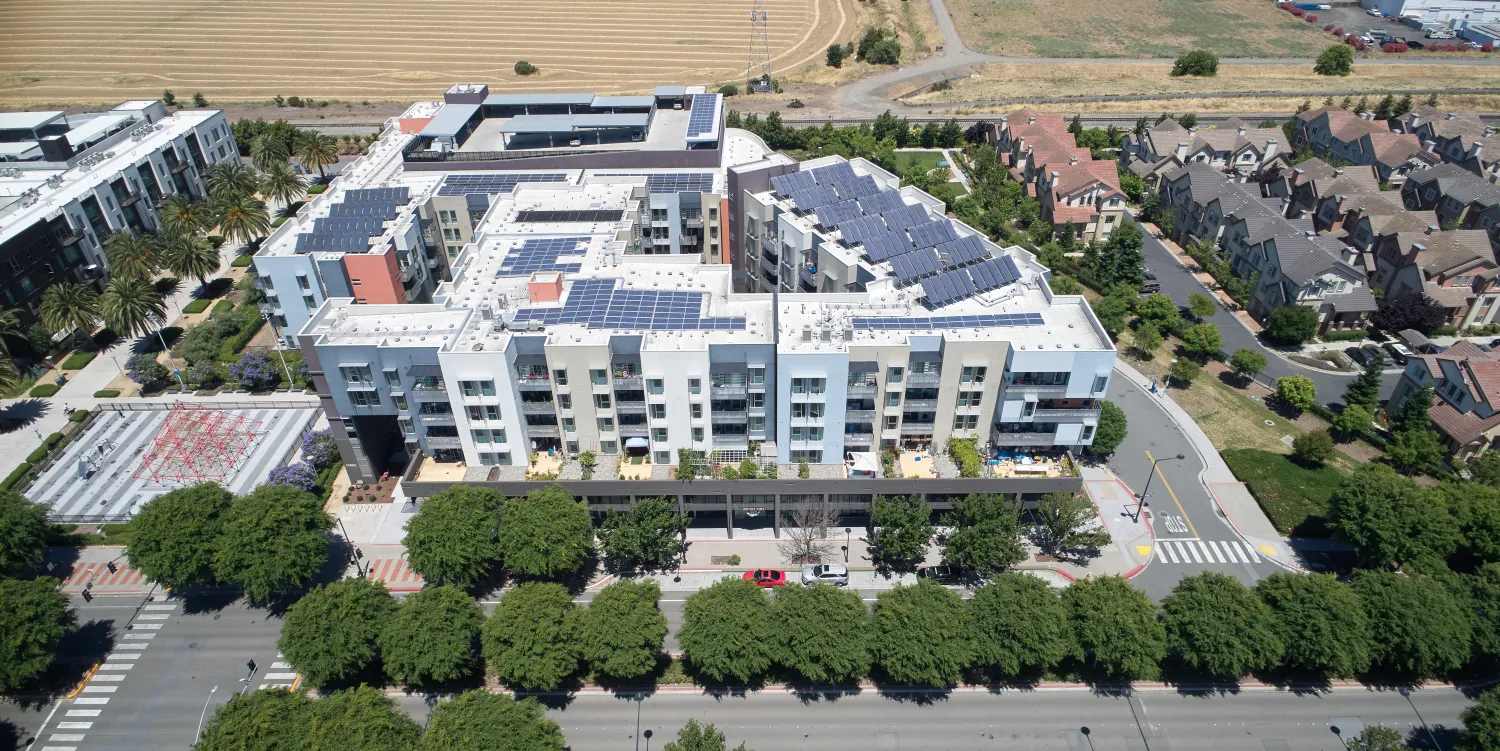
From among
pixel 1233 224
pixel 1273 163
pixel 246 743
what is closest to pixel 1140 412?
pixel 1233 224

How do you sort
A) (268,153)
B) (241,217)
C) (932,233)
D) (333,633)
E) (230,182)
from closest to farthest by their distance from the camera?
1. (333,633)
2. (932,233)
3. (241,217)
4. (230,182)
5. (268,153)

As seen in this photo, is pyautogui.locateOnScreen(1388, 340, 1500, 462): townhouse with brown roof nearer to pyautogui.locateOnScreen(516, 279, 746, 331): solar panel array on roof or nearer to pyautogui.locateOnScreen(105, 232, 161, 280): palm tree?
pyautogui.locateOnScreen(516, 279, 746, 331): solar panel array on roof

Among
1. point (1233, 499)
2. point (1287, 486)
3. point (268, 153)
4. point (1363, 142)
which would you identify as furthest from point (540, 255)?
point (1363, 142)

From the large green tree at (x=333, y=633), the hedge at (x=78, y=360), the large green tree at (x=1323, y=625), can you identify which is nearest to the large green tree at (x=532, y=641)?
the large green tree at (x=333, y=633)

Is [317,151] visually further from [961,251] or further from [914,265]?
[961,251]

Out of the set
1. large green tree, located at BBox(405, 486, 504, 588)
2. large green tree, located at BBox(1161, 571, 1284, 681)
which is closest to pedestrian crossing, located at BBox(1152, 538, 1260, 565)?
large green tree, located at BBox(1161, 571, 1284, 681)

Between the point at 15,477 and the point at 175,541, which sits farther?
the point at 15,477

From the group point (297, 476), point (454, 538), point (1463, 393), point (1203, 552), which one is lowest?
point (1203, 552)
